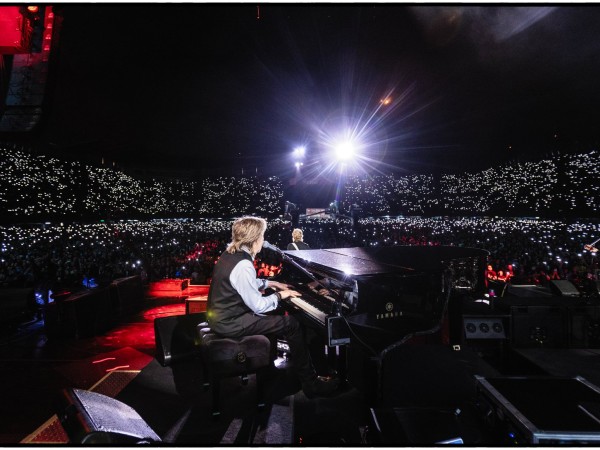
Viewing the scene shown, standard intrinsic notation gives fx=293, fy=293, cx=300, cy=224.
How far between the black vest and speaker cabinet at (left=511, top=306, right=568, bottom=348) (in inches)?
150

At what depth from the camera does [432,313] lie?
118 inches

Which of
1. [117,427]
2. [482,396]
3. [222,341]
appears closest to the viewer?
[117,427]

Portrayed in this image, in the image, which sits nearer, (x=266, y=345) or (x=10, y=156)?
(x=266, y=345)

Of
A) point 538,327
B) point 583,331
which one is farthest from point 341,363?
point 583,331

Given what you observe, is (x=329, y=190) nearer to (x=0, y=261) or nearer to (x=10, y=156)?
(x=0, y=261)

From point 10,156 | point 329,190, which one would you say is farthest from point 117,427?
point 10,156

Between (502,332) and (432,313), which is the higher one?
(432,313)

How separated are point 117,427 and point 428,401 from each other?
3.00 meters

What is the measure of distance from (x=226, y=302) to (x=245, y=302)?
20 cm

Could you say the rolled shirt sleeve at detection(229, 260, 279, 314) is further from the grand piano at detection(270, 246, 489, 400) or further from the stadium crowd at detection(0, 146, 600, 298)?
the stadium crowd at detection(0, 146, 600, 298)

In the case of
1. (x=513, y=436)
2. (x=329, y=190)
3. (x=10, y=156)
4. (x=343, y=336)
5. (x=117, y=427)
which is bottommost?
(x=513, y=436)

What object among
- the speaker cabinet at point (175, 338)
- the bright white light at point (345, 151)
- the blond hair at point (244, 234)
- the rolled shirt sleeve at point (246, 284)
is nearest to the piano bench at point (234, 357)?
the rolled shirt sleeve at point (246, 284)

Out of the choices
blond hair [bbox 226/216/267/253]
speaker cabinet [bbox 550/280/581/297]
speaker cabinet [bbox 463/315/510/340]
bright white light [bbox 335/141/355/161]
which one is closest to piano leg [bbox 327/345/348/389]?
blond hair [bbox 226/216/267/253]

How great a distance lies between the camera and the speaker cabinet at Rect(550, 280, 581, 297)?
4.82m
